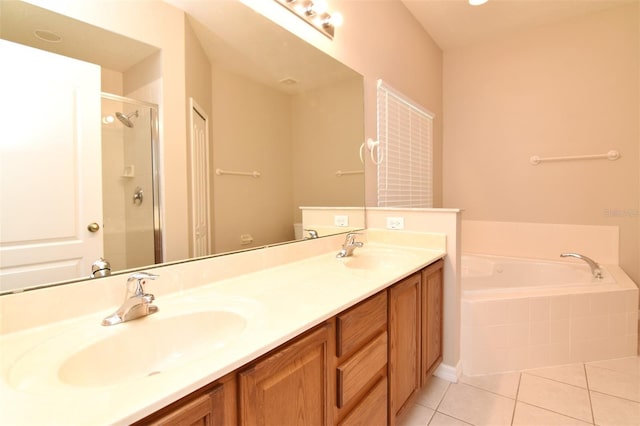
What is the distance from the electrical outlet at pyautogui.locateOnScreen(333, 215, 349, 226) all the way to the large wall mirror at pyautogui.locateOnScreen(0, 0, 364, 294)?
0.05 metres

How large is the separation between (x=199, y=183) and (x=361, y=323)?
0.76 metres

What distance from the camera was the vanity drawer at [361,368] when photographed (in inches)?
38.1

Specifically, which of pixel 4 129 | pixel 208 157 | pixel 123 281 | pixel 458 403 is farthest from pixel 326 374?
pixel 458 403

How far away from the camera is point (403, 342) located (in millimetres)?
1354

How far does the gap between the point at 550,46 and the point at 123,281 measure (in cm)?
379

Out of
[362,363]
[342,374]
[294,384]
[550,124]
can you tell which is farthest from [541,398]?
[550,124]

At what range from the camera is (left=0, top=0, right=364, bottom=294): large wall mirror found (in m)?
0.74

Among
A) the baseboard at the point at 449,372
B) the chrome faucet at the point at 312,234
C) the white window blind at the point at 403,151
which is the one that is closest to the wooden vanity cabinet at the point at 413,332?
the baseboard at the point at 449,372

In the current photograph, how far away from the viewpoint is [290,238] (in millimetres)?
1519

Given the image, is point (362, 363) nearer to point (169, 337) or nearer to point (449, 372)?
point (169, 337)

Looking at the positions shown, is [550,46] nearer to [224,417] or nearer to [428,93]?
[428,93]

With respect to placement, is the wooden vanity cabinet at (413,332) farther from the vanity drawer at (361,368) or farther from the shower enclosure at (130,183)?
the shower enclosure at (130,183)

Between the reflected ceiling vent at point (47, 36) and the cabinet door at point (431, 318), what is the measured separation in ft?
5.17

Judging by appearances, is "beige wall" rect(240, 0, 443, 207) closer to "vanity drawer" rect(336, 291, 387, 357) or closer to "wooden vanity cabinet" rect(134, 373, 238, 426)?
"vanity drawer" rect(336, 291, 387, 357)
